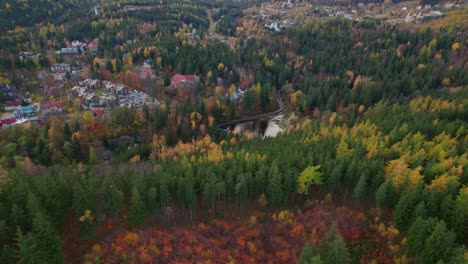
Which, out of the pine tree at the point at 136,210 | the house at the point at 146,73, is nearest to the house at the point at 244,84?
the house at the point at 146,73

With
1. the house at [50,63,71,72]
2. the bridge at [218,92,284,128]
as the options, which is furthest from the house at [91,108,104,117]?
the house at [50,63,71,72]

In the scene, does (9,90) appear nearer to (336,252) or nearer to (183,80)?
(183,80)

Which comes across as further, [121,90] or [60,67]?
[60,67]

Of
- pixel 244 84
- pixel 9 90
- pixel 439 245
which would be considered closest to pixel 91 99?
pixel 9 90

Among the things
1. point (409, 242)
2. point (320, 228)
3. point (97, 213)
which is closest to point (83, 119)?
point (97, 213)

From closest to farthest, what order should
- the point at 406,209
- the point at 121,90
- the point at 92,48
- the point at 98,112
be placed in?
the point at 406,209 < the point at 98,112 < the point at 121,90 < the point at 92,48

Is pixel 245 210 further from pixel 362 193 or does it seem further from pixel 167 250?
pixel 362 193
